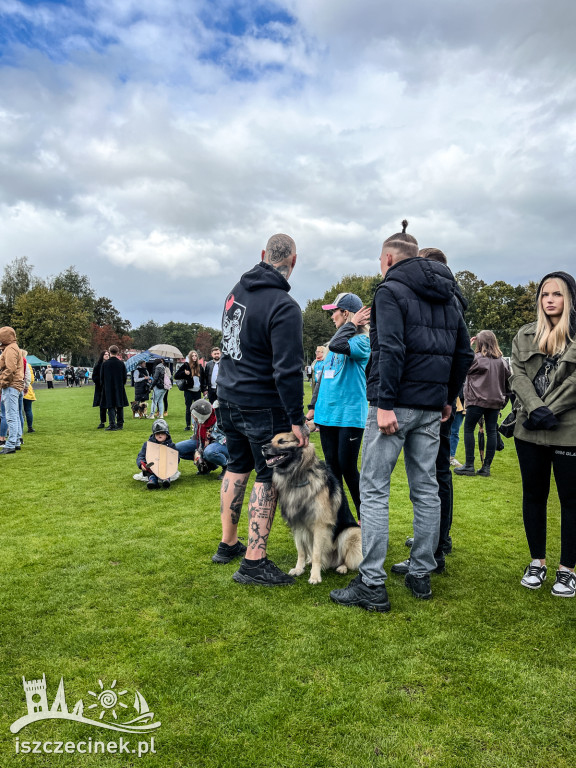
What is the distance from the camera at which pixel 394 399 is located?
3.14m

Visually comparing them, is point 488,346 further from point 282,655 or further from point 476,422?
point 282,655

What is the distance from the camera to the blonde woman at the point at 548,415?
3373mm

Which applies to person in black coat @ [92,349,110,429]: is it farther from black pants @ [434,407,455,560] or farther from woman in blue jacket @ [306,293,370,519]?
black pants @ [434,407,455,560]

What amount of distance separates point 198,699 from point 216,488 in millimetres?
4556

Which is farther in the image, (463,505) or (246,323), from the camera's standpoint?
(463,505)

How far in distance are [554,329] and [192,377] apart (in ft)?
31.9

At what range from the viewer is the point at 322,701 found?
233 centimetres

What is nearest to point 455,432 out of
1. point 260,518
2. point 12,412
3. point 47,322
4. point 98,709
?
point 260,518

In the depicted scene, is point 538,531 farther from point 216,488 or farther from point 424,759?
point 216,488

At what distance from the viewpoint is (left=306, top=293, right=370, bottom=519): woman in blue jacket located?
165 inches

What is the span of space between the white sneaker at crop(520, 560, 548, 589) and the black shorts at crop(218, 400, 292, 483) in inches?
81.0

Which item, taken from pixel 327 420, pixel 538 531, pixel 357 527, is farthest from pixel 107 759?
pixel 538 531

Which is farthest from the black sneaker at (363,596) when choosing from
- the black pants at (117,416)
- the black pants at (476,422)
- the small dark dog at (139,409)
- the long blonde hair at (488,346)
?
the small dark dog at (139,409)

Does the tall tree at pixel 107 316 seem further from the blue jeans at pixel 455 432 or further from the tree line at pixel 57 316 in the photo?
the blue jeans at pixel 455 432
